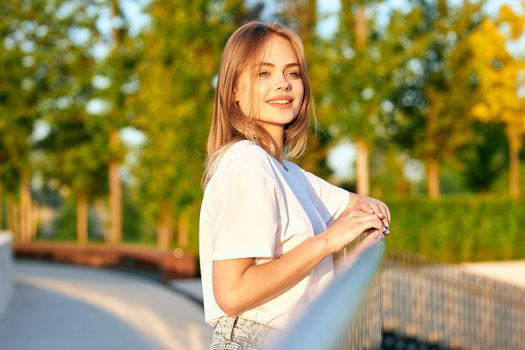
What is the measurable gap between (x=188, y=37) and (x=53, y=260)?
11530 millimetres

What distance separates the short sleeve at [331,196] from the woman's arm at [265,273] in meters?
0.52

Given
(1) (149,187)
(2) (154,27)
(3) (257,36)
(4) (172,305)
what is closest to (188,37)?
(2) (154,27)

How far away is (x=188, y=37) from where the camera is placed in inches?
762

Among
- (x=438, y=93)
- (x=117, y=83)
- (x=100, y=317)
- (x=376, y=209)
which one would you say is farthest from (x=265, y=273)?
(x=438, y=93)

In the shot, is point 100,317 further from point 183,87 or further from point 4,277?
point 183,87

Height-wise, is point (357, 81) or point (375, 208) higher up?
point (357, 81)

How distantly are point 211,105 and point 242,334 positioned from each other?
1748cm

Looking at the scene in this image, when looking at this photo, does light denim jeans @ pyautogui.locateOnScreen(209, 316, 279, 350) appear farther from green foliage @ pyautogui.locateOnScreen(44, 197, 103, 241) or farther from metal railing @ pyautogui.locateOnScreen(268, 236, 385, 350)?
green foliage @ pyautogui.locateOnScreen(44, 197, 103, 241)

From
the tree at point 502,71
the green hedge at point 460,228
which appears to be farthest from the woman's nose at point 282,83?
the tree at point 502,71

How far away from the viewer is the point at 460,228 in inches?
964

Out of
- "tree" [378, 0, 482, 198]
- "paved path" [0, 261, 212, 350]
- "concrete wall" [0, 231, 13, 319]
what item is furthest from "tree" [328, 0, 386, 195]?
"concrete wall" [0, 231, 13, 319]

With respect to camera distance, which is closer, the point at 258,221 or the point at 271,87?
the point at 258,221

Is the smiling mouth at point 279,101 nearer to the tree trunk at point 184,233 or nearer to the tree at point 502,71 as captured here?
the tree trunk at point 184,233

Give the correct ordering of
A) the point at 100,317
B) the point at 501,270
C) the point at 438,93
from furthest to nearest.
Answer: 1. the point at 438,93
2. the point at 501,270
3. the point at 100,317
